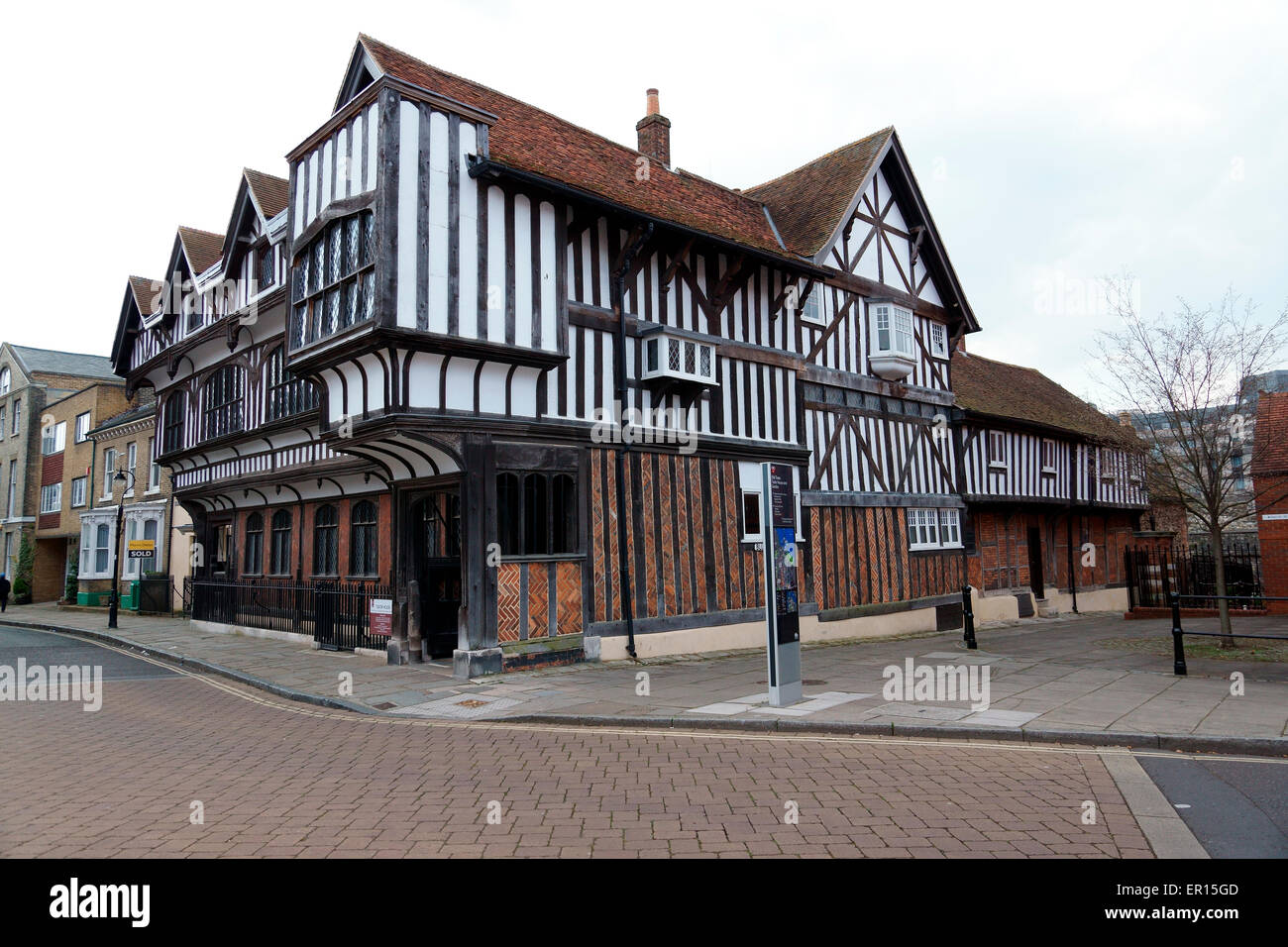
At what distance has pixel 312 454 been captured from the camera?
56.5 feet

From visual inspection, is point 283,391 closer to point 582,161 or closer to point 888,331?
point 582,161

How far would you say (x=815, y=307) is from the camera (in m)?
18.6

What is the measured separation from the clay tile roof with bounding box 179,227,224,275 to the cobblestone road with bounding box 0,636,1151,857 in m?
16.5

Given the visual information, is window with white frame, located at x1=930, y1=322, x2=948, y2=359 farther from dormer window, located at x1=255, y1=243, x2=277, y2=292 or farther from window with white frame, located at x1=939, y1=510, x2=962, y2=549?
dormer window, located at x1=255, y1=243, x2=277, y2=292

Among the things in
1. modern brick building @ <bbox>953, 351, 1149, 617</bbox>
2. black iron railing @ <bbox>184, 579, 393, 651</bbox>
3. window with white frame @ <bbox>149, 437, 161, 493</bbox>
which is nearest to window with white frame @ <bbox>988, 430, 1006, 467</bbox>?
modern brick building @ <bbox>953, 351, 1149, 617</bbox>

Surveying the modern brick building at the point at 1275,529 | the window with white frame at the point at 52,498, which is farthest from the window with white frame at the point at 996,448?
the window with white frame at the point at 52,498

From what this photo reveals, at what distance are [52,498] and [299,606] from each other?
91.5ft

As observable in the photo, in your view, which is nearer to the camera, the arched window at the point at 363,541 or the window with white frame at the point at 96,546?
the arched window at the point at 363,541

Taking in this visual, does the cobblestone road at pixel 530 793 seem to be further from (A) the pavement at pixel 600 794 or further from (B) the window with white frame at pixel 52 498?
(B) the window with white frame at pixel 52 498

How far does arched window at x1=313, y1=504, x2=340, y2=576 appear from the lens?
17422 millimetres

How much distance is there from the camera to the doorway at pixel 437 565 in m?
13.8

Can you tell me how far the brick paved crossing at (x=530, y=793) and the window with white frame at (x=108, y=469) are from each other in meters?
25.5

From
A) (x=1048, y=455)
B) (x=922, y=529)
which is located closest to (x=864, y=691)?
(x=922, y=529)
